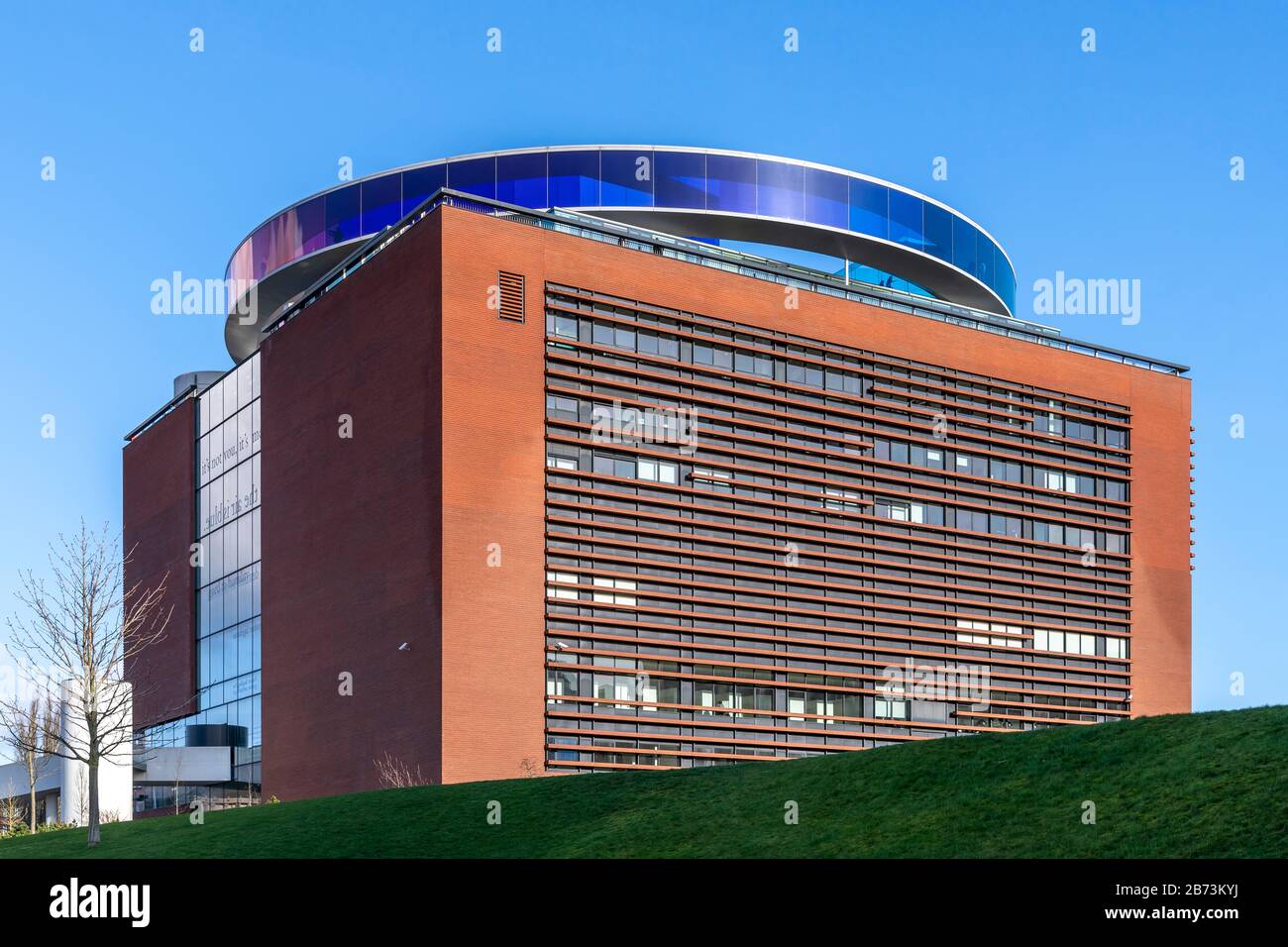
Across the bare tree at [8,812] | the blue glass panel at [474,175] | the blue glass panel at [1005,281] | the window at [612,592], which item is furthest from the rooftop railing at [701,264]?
the bare tree at [8,812]

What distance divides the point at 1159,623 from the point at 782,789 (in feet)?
99.2

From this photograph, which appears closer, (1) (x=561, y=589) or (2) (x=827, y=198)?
(1) (x=561, y=589)

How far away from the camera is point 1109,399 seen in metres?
49.7

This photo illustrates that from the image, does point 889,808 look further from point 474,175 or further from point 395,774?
point 474,175

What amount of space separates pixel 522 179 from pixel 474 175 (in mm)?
1512

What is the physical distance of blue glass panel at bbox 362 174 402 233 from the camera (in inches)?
1836

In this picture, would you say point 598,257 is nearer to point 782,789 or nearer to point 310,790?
point 310,790

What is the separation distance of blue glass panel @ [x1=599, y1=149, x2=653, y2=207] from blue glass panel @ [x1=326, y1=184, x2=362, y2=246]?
7.98m

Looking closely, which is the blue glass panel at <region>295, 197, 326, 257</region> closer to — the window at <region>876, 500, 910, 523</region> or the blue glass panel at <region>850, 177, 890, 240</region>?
the blue glass panel at <region>850, 177, 890, 240</region>

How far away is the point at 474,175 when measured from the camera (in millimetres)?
45656

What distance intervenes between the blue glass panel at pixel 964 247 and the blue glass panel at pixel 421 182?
17.4m

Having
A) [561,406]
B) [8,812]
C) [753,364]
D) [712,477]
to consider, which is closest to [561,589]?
[561,406]

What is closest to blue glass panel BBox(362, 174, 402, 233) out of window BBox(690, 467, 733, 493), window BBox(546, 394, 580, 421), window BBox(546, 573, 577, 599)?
window BBox(546, 394, 580, 421)
